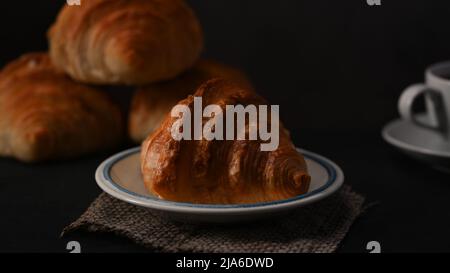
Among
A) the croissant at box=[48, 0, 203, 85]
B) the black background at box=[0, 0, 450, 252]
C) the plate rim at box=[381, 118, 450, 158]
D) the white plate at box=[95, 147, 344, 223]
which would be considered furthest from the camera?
the black background at box=[0, 0, 450, 252]

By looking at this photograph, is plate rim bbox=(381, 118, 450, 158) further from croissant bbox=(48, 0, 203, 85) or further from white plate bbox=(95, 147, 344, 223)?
croissant bbox=(48, 0, 203, 85)

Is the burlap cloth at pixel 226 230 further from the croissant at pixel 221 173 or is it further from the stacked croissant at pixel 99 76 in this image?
the stacked croissant at pixel 99 76

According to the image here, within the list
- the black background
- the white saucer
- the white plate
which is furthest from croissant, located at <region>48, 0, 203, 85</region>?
the white saucer

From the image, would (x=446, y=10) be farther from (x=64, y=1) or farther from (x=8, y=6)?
(x=8, y=6)

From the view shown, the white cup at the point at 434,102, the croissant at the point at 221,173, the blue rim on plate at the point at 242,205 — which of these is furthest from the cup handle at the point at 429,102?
the croissant at the point at 221,173

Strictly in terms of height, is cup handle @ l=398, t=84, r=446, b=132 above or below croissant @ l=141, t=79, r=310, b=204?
below
